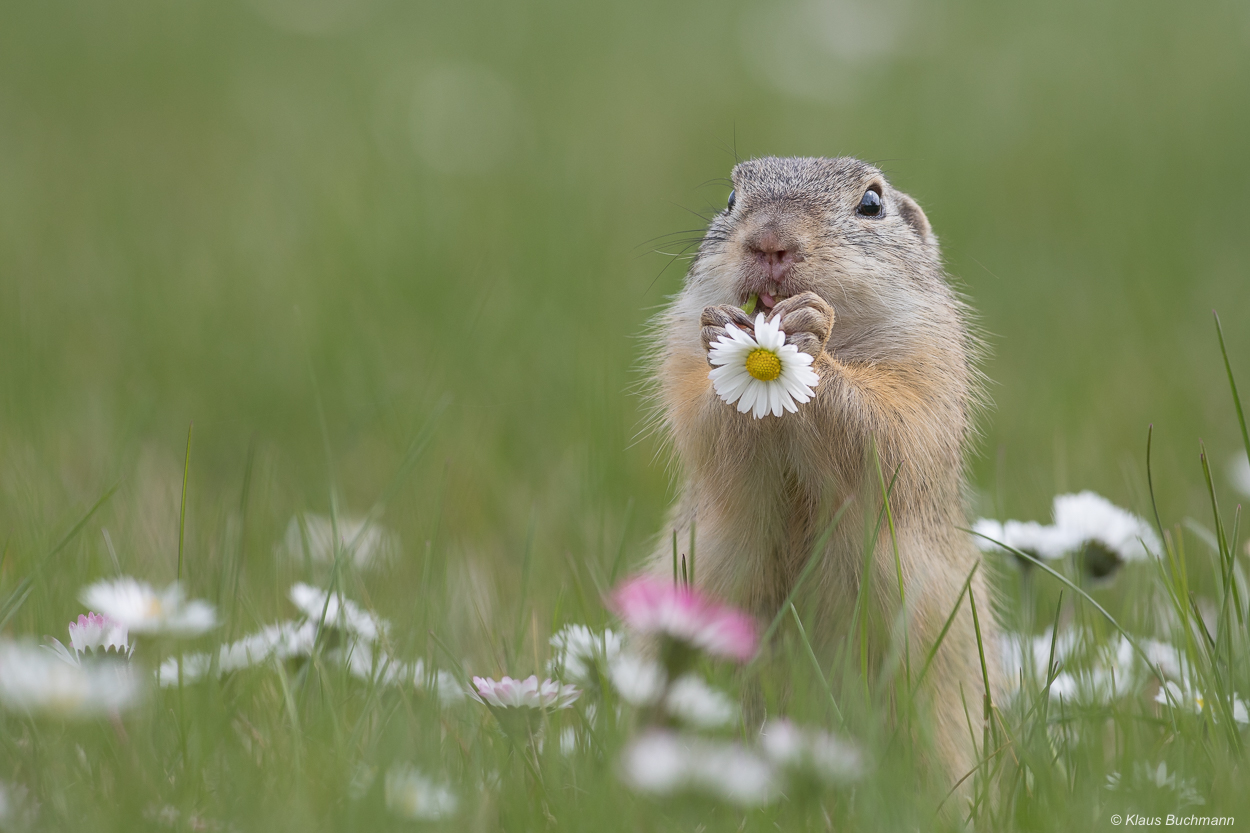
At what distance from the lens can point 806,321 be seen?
11.9 feet

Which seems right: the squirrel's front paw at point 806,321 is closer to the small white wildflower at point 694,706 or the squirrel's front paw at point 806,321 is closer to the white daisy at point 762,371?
the white daisy at point 762,371

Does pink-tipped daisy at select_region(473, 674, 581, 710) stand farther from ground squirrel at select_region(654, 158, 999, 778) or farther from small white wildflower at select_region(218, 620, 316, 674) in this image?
ground squirrel at select_region(654, 158, 999, 778)

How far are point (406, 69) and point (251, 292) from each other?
18.8 feet

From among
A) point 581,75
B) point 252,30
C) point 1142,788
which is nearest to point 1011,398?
point 1142,788

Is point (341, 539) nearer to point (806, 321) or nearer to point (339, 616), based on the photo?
point (339, 616)

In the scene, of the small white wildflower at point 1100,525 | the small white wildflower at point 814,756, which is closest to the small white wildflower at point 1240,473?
the small white wildflower at point 1100,525

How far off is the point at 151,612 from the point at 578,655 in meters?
1.08

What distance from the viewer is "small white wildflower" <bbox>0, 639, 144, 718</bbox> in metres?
2.30

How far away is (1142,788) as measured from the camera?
2619mm

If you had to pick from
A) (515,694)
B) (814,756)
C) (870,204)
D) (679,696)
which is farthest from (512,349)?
(814,756)

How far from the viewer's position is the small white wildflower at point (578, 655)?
3.18 metres

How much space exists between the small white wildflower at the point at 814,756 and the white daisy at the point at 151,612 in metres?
1.44

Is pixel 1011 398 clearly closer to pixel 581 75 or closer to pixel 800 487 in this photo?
pixel 800 487

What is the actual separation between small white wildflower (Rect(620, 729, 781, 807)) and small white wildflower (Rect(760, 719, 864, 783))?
0.22ft
